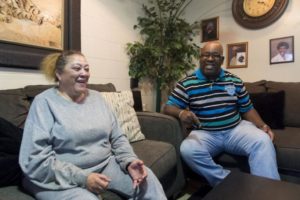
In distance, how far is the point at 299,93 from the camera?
7.07 ft

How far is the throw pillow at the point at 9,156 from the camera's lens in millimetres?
1069

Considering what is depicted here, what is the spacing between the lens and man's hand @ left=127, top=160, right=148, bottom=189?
3.76ft

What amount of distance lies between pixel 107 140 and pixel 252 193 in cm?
69

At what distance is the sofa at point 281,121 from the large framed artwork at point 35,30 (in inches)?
57.0

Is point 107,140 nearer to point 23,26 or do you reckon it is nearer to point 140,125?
point 140,125

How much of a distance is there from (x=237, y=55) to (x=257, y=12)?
1.52 ft

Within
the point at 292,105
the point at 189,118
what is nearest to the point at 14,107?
the point at 189,118

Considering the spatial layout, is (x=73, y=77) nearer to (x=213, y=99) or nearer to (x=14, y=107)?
(x=14, y=107)

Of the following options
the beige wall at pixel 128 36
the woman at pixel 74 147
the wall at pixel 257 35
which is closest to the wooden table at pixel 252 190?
the woman at pixel 74 147

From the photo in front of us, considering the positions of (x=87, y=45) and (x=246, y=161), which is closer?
(x=246, y=161)

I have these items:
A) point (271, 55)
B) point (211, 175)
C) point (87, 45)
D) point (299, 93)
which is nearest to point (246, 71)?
point (271, 55)

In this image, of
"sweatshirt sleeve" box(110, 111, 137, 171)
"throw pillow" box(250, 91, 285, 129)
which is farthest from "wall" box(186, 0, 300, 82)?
"sweatshirt sleeve" box(110, 111, 137, 171)

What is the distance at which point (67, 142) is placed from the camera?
3.70 ft

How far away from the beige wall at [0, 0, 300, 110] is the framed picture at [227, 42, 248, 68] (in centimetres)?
4
